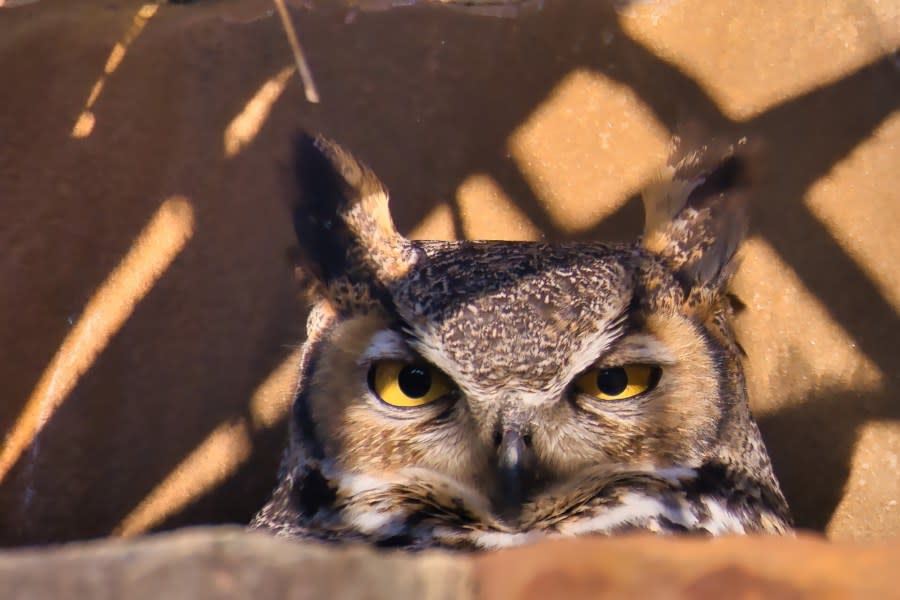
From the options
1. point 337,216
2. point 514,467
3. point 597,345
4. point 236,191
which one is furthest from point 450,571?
point 236,191

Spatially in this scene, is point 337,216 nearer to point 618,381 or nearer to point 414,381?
point 414,381

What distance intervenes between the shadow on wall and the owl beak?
0.88 meters

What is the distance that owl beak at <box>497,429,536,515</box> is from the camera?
118 cm

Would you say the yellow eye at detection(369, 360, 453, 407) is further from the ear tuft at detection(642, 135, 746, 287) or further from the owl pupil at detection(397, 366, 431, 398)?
the ear tuft at detection(642, 135, 746, 287)

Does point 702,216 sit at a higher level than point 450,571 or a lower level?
lower

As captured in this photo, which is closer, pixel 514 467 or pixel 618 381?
pixel 514 467

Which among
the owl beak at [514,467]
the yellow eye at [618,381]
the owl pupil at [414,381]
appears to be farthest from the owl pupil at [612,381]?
the owl pupil at [414,381]

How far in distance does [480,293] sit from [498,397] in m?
0.16

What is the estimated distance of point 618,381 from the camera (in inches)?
51.1

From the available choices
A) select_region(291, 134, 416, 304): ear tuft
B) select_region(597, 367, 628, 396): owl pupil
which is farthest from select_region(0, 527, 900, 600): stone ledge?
select_region(291, 134, 416, 304): ear tuft

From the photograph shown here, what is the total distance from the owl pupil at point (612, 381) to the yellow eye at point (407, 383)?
238 millimetres

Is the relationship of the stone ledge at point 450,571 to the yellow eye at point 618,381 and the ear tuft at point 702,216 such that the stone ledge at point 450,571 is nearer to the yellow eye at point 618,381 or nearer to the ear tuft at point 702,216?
the yellow eye at point 618,381

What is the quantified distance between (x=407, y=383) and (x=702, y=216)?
63 centimetres

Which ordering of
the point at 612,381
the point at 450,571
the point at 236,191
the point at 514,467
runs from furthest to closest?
1. the point at 236,191
2. the point at 612,381
3. the point at 514,467
4. the point at 450,571
